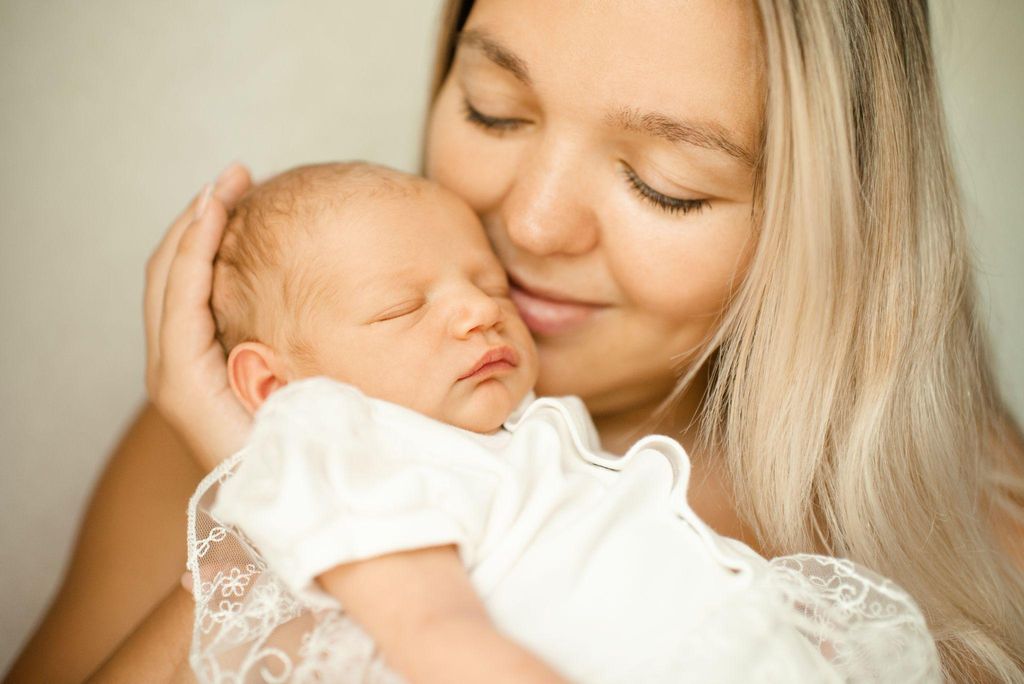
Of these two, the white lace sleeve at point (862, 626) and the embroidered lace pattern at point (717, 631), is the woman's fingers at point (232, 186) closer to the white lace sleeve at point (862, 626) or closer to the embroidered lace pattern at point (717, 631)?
the embroidered lace pattern at point (717, 631)

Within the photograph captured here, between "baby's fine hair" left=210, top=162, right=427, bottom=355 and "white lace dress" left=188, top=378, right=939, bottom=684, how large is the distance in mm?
204

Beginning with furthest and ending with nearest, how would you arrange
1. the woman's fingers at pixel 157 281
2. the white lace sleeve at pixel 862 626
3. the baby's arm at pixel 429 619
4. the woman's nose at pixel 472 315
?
the woman's fingers at pixel 157 281 < the woman's nose at pixel 472 315 < the white lace sleeve at pixel 862 626 < the baby's arm at pixel 429 619

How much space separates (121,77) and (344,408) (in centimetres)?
143

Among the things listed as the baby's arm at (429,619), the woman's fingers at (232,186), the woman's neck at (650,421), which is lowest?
the woman's neck at (650,421)

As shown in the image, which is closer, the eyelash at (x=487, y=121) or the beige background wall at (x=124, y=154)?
the eyelash at (x=487, y=121)

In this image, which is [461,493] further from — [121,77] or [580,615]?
[121,77]

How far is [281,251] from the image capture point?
1192 millimetres

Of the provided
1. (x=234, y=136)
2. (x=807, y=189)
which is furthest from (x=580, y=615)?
(x=234, y=136)

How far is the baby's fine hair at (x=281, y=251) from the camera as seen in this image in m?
1.16

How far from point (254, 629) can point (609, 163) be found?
0.84m

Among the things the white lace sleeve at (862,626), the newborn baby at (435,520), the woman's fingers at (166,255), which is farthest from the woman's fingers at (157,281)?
the white lace sleeve at (862,626)

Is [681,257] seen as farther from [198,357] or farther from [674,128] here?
[198,357]

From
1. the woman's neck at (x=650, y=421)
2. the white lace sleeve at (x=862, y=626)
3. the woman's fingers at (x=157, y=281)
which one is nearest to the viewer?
the white lace sleeve at (x=862, y=626)

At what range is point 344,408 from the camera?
0.97 metres
